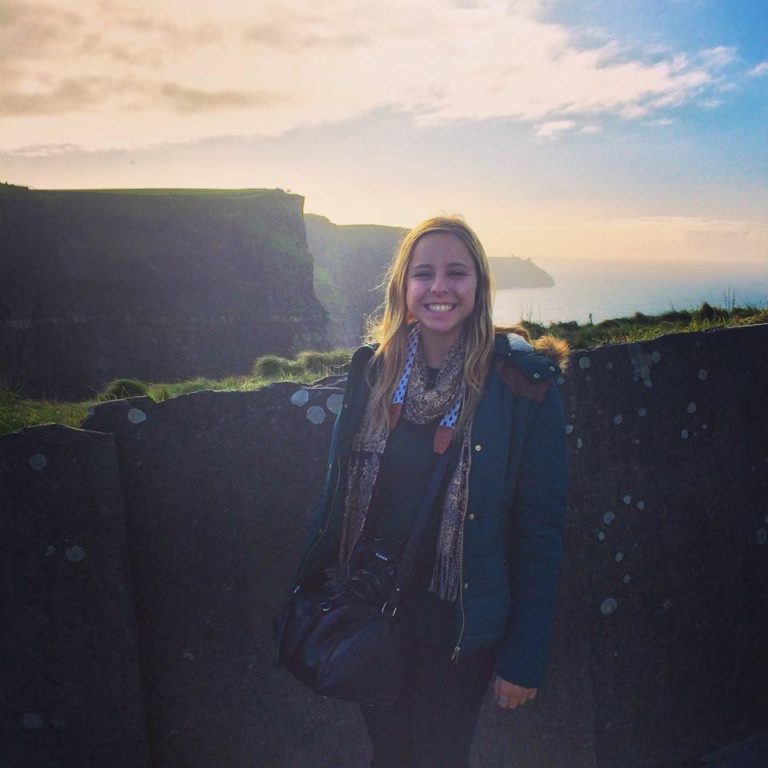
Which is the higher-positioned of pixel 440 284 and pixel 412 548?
pixel 440 284

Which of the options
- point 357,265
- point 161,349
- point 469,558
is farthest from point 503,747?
point 357,265

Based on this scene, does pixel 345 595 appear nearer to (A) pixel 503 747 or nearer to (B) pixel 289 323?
(A) pixel 503 747

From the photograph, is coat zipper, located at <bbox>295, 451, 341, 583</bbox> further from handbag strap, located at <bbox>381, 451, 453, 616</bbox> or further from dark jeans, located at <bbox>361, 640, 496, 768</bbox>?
dark jeans, located at <bbox>361, 640, 496, 768</bbox>

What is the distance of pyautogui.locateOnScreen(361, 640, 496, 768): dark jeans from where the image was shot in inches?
87.5

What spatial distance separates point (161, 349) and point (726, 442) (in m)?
41.4

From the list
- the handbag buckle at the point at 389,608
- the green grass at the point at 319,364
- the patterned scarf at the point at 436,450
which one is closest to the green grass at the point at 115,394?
the green grass at the point at 319,364

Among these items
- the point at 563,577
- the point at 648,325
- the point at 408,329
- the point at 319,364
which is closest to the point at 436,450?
the point at 408,329

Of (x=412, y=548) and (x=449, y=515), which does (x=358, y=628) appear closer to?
(x=412, y=548)

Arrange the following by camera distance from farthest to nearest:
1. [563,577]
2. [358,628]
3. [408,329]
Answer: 1. [563,577]
2. [408,329]
3. [358,628]

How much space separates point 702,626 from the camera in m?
3.55

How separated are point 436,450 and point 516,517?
36 centimetres

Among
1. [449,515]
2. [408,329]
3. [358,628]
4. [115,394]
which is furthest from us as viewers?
[115,394]

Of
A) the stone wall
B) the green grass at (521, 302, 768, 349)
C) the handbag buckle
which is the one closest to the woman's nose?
the stone wall

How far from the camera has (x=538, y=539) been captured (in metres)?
2.18
